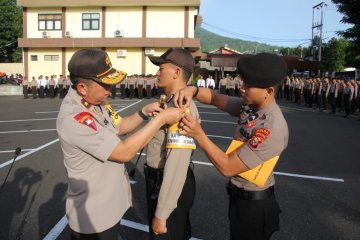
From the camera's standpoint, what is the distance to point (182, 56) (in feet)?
8.39

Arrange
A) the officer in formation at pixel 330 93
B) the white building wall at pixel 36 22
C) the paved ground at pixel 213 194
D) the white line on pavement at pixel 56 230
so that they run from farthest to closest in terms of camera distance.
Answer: the white building wall at pixel 36 22 → the officer in formation at pixel 330 93 → the paved ground at pixel 213 194 → the white line on pavement at pixel 56 230

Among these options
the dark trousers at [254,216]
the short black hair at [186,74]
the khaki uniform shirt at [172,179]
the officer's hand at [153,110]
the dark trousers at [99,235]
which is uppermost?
the short black hair at [186,74]

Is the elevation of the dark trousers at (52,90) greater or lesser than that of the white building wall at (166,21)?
lesser

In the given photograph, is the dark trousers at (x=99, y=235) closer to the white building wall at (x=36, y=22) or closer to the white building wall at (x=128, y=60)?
the white building wall at (x=128, y=60)

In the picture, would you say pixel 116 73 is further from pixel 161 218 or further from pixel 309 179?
pixel 309 179

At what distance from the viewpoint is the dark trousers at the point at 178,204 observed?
8.14 feet

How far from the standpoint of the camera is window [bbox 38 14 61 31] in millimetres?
29891

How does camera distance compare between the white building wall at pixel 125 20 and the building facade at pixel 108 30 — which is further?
the white building wall at pixel 125 20

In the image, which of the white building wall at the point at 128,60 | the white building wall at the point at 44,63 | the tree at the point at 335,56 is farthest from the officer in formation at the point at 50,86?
the tree at the point at 335,56

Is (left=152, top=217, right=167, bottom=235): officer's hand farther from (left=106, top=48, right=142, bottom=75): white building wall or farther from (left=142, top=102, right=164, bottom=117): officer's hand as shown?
(left=106, top=48, right=142, bottom=75): white building wall

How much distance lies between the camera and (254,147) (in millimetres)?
2121

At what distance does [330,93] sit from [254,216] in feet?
55.1

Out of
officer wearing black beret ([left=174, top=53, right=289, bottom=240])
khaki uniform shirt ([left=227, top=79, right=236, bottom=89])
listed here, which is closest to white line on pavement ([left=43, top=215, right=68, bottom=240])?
officer wearing black beret ([left=174, top=53, right=289, bottom=240])

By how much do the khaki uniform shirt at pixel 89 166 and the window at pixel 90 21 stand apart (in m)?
29.0
